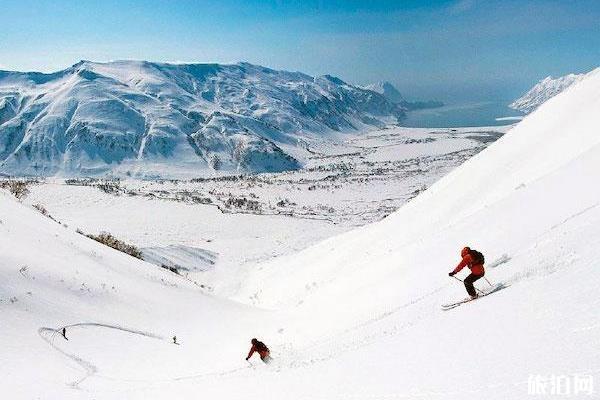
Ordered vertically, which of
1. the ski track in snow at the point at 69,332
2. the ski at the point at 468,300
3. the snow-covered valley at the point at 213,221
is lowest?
the snow-covered valley at the point at 213,221

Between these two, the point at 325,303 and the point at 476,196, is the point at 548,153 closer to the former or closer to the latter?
the point at 476,196

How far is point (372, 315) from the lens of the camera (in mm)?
18844

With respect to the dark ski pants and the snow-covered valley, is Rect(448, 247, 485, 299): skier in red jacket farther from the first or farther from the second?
the snow-covered valley

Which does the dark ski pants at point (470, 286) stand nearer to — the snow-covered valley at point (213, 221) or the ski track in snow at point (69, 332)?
the ski track in snow at point (69, 332)

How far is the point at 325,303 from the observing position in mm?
27750

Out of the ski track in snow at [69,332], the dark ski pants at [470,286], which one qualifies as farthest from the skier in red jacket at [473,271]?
the ski track in snow at [69,332]

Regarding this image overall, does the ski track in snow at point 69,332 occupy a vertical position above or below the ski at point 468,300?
below

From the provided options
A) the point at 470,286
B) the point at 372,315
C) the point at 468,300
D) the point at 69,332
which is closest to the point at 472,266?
the point at 470,286

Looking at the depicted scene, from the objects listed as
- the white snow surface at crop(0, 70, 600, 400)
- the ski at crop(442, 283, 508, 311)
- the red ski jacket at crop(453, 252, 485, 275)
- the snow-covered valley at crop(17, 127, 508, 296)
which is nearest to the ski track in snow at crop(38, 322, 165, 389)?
the white snow surface at crop(0, 70, 600, 400)

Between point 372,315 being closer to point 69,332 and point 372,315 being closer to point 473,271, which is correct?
point 473,271

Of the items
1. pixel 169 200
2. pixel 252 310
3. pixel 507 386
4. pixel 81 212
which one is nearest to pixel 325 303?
pixel 252 310

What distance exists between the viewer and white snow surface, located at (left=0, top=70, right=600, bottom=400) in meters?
8.98

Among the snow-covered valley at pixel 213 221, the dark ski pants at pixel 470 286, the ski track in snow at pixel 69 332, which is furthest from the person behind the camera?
the snow-covered valley at pixel 213 221

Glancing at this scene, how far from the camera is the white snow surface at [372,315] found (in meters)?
8.98
